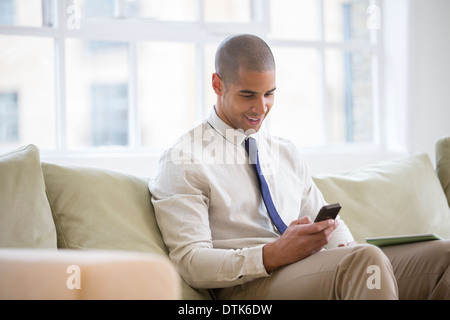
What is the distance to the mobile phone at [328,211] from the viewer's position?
1807 millimetres

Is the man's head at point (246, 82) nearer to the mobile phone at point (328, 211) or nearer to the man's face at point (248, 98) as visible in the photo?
the man's face at point (248, 98)

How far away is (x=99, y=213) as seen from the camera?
1.94 m

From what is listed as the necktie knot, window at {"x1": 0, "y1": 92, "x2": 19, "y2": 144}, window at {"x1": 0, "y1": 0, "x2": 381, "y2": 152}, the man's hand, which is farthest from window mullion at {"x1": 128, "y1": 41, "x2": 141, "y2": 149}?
the man's hand

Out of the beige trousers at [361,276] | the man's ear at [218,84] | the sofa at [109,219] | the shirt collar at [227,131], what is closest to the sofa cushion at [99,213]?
the sofa at [109,219]

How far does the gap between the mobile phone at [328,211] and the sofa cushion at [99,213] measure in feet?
1.51

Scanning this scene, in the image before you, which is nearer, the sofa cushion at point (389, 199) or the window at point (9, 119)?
the sofa cushion at point (389, 199)

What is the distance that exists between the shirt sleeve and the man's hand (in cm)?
3

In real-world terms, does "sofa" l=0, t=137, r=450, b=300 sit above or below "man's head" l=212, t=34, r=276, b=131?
below

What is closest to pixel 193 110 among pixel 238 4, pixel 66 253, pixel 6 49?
pixel 238 4

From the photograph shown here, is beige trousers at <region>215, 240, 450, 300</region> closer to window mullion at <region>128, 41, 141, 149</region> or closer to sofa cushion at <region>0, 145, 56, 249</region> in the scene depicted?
sofa cushion at <region>0, 145, 56, 249</region>

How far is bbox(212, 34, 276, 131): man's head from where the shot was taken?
2145 millimetres

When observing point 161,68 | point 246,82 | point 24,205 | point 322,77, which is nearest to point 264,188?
point 246,82

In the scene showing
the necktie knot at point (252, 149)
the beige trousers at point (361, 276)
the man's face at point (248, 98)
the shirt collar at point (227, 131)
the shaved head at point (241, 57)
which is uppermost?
the shaved head at point (241, 57)

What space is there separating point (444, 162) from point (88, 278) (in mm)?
2235
